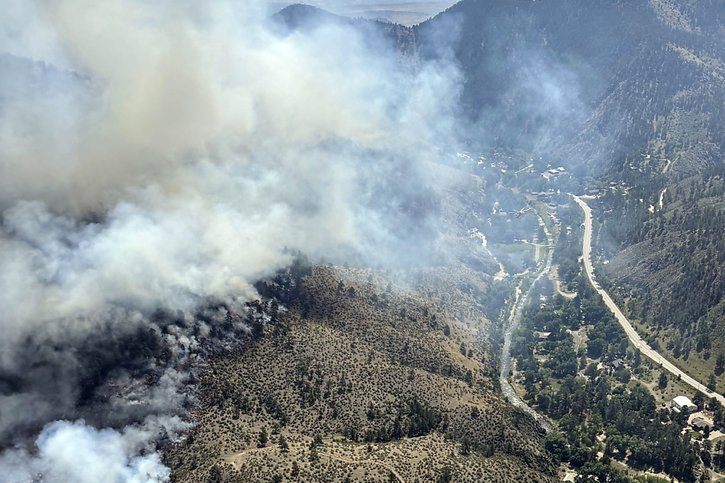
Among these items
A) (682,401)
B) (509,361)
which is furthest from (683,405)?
(509,361)

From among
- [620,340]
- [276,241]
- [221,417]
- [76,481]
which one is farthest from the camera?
[620,340]

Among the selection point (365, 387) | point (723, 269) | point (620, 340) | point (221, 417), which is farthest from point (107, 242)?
point (723, 269)

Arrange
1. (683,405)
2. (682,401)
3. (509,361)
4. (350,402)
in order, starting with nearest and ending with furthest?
(350,402) → (683,405) → (682,401) → (509,361)

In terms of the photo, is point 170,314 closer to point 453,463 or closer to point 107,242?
point 107,242

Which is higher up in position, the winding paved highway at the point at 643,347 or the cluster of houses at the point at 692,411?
the winding paved highway at the point at 643,347

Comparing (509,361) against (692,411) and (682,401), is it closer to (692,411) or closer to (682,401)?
(682,401)

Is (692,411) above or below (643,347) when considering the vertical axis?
below

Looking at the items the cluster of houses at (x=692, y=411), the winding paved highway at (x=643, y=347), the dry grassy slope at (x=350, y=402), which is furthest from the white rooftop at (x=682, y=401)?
the dry grassy slope at (x=350, y=402)

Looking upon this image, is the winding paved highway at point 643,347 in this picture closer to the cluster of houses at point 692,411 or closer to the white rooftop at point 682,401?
the white rooftop at point 682,401

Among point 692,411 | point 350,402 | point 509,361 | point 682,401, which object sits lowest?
point 692,411
